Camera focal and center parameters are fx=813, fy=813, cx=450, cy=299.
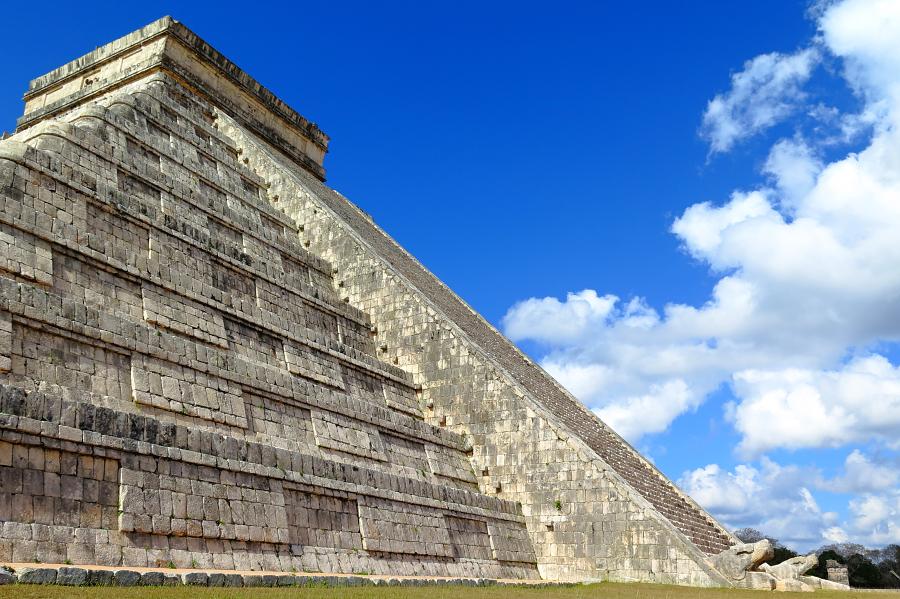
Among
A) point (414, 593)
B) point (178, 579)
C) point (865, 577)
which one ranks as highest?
point (178, 579)

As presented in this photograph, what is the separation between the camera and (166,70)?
17578 millimetres

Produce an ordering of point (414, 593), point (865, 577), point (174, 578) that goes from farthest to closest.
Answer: point (865, 577) → point (414, 593) → point (174, 578)

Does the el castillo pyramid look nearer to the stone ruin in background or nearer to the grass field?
the stone ruin in background

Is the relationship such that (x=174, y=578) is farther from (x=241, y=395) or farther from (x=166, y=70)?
(x=166, y=70)

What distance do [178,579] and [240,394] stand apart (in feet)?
12.2

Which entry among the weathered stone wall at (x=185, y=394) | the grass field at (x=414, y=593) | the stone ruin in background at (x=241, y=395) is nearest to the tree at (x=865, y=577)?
the stone ruin in background at (x=241, y=395)

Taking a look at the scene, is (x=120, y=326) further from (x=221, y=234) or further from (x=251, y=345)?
(x=221, y=234)

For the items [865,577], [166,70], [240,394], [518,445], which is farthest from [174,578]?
[865,577]

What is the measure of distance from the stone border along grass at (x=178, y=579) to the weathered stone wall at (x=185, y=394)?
0.63 m

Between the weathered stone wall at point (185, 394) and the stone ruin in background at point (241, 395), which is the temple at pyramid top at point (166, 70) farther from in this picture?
the weathered stone wall at point (185, 394)

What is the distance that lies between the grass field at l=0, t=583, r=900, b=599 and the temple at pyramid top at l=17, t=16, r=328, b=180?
13383 mm

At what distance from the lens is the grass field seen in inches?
229

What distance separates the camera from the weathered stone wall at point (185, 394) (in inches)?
295

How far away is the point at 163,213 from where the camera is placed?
11953 mm
